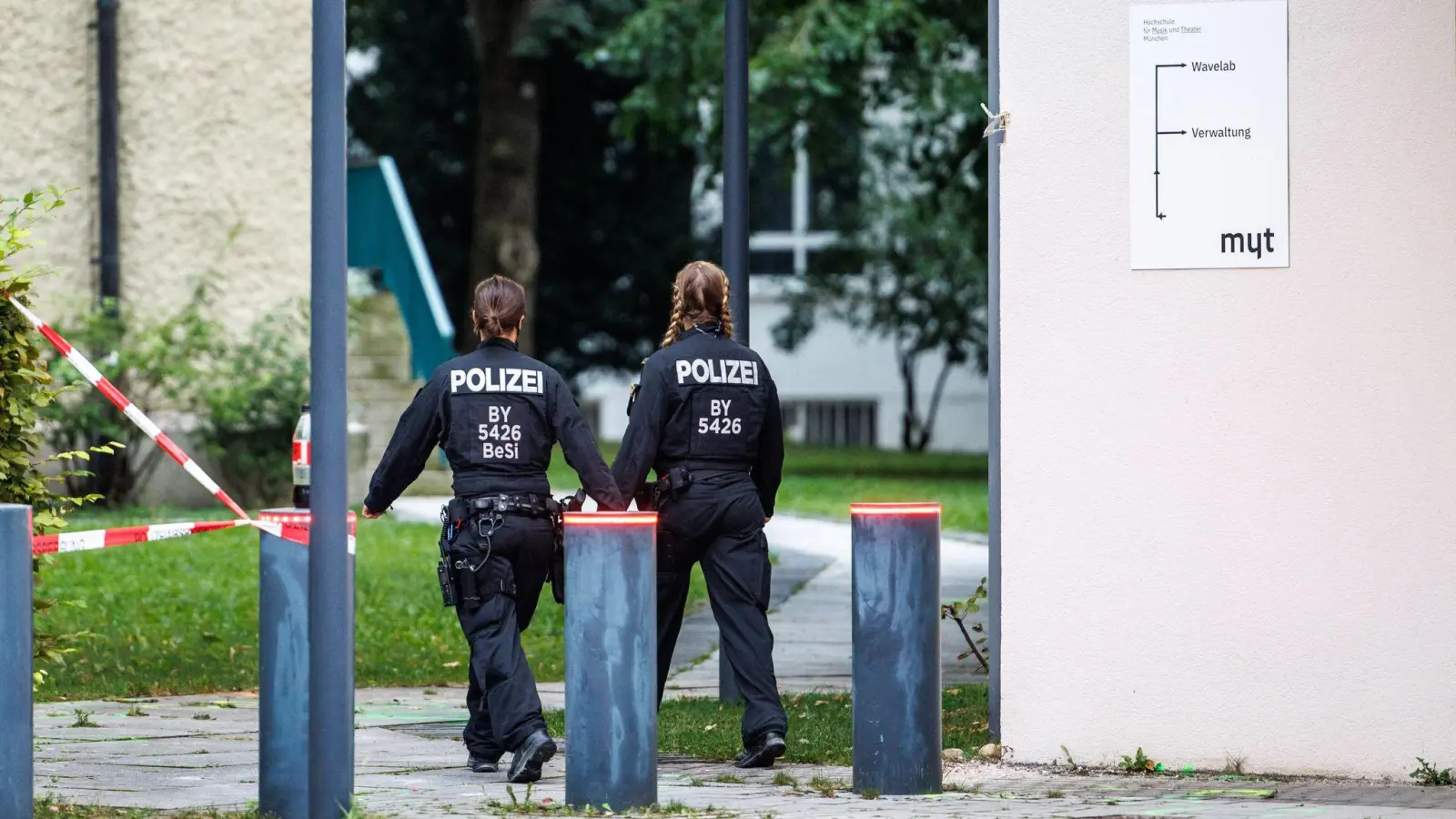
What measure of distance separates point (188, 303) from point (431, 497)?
3603mm

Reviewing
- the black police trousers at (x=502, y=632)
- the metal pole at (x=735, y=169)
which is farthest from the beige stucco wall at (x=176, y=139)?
the black police trousers at (x=502, y=632)

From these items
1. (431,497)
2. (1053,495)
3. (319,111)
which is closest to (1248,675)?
(1053,495)

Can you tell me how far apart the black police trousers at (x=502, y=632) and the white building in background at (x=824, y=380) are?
3192 cm

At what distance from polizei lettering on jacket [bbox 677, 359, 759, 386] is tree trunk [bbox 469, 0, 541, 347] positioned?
18.6m

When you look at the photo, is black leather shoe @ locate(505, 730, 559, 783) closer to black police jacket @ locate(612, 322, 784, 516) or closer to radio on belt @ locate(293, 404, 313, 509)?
black police jacket @ locate(612, 322, 784, 516)

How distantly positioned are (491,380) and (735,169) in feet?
6.76

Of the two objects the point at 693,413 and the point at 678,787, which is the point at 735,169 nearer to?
the point at 693,413

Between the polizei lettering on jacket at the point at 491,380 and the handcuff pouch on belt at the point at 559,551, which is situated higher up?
the polizei lettering on jacket at the point at 491,380

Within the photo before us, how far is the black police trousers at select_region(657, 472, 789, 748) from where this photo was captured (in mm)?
7332

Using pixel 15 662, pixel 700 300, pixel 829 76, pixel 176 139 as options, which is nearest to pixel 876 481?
pixel 829 76

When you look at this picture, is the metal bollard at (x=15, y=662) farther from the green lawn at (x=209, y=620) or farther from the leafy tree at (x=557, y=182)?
the leafy tree at (x=557, y=182)

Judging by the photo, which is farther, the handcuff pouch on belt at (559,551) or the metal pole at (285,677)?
the handcuff pouch on belt at (559,551)

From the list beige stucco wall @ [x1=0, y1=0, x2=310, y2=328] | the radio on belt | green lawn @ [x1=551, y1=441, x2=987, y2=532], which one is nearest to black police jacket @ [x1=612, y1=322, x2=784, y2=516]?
the radio on belt

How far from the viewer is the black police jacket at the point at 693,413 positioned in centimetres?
732
